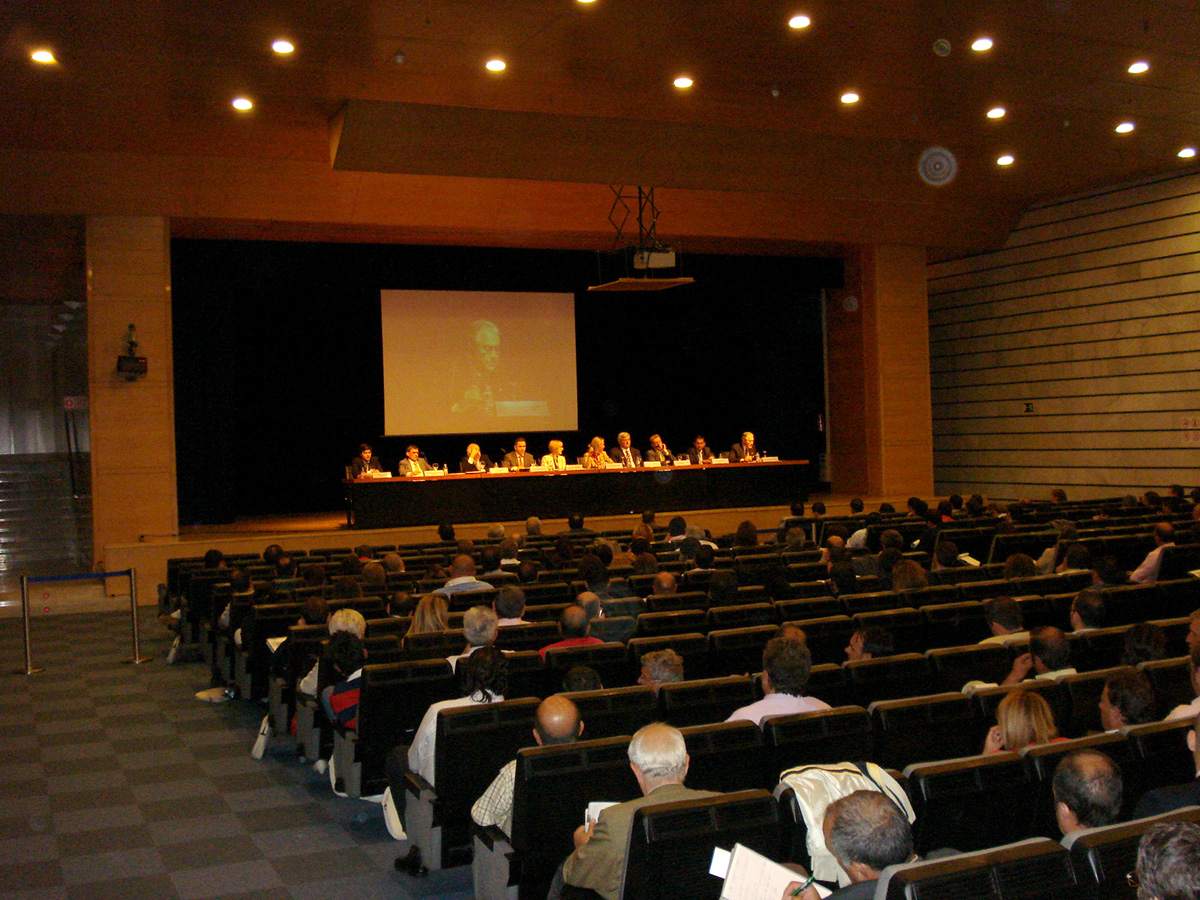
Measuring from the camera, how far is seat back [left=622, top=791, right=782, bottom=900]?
7.66ft

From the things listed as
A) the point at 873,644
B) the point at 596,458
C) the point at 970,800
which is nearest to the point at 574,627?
the point at 873,644

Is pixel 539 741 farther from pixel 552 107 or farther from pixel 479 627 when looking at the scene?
pixel 552 107

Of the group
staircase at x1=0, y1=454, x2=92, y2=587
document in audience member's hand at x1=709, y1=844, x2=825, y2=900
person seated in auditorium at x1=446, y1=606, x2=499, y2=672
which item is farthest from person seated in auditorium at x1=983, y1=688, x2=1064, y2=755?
staircase at x1=0, y1=454, x2=92, y2=587

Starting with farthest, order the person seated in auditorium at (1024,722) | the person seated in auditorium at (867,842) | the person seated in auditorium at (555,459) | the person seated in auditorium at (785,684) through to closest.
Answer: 1. the person seated in auditorium at (555,459)
2. the person seated in auditorium at (785,684)
3. the person seated in auditorium at (1024,722)
4. the person seated in auditorium at (867,842)

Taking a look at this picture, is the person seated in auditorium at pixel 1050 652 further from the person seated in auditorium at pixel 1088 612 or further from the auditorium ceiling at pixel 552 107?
the auditorium ceiling at pixel 552 107

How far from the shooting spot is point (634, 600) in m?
5.98

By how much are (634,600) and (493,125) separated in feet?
19.9

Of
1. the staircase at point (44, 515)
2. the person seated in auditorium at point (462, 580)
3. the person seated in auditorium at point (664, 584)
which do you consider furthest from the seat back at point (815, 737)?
the staircase at point (44, 515)

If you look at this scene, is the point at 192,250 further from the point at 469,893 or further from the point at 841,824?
the point at 841,824

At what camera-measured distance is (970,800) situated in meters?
2.73

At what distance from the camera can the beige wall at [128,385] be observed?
12.2 metres

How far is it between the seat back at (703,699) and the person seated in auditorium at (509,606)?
66.3 inches

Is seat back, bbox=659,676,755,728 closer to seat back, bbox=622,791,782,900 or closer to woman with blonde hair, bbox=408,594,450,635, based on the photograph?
seat back, bbox=622,791,782,900

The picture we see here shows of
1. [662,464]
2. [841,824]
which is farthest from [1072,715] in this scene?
[662,464]
